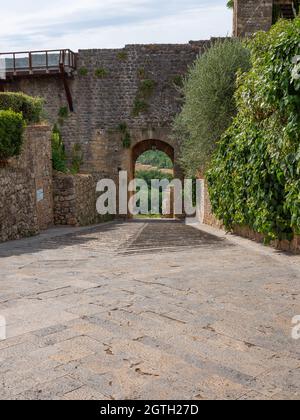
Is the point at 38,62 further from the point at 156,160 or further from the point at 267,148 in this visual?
the point at 156,160

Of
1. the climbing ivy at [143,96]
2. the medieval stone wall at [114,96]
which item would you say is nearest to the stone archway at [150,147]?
the medieval stone wall at [114,96]

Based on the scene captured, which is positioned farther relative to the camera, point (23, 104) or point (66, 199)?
point (66, 199)

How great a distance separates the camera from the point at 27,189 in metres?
10.7

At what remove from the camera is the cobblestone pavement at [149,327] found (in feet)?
9.87

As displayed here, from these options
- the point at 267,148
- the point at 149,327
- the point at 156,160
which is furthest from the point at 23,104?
the point at 156,160

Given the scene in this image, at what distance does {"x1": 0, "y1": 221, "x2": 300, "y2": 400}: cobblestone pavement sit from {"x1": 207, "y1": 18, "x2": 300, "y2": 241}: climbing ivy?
0.99 m

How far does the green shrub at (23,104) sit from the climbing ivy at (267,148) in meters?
6.78

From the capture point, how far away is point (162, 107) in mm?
21266

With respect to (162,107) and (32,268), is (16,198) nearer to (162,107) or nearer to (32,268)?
(32,268)

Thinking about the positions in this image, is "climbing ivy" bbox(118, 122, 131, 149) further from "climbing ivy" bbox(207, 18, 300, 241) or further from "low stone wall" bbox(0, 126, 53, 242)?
"climbing ivy" bbox(207, 18, 300, 241)

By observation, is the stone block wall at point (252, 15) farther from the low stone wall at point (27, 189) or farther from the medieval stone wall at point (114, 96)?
the low stone wall at point (27, 189)

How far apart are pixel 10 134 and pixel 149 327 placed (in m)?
7.64
